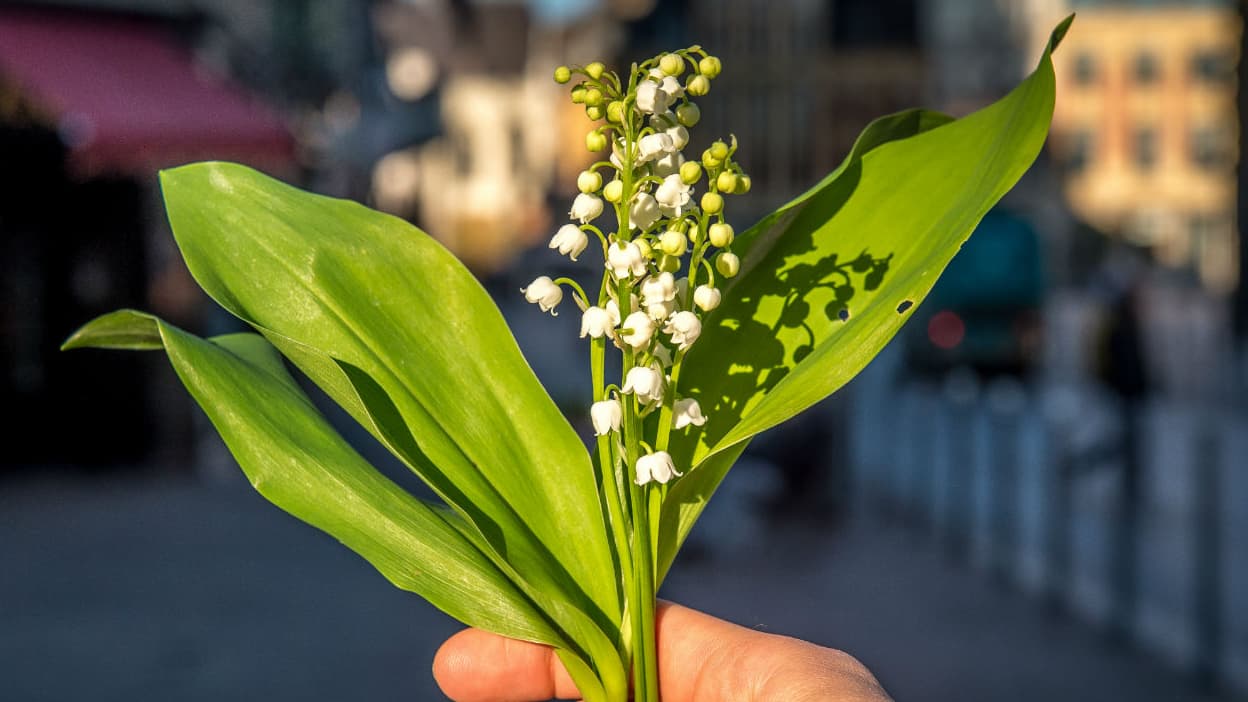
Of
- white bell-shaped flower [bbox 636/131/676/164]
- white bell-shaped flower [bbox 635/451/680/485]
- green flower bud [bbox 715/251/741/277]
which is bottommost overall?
white bell-shaped flower [bbox 635/451/680/485]

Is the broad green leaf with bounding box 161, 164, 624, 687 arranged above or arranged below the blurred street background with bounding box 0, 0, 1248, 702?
above

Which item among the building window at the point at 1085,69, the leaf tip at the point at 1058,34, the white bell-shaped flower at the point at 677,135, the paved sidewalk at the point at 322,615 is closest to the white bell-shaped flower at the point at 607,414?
the white bell-shaped flower at the point at 677,135

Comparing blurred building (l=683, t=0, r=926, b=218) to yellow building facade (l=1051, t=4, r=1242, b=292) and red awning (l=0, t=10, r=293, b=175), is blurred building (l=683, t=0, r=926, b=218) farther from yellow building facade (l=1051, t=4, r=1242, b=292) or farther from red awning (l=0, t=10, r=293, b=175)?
red awning (l=0, t=10, r=293, b=175)

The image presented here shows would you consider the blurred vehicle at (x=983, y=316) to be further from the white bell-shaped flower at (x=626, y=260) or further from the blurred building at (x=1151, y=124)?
the blurred building at (x=1151, y=124)

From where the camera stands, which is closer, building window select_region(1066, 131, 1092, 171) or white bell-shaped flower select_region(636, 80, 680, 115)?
white bell-shaped flower select_region(636, 80, 680, 115)

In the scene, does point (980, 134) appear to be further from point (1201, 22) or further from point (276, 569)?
point (1201, 22)

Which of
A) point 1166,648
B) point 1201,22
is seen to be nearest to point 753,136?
point 1201,22

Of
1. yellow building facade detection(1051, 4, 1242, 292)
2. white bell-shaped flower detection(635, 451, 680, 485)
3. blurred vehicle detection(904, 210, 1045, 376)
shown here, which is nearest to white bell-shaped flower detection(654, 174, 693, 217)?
white bell-shaped flower detection(635, 451, 680, 485)
